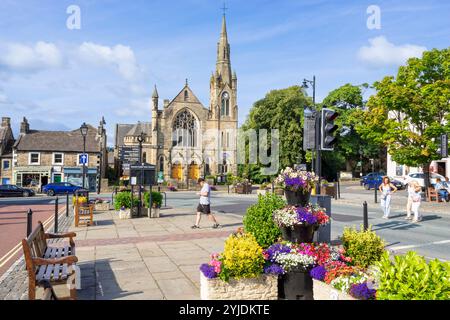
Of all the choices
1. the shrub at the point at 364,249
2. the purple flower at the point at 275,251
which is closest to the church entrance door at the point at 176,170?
the shrub at the point at 364,249

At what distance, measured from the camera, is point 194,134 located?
66.5m

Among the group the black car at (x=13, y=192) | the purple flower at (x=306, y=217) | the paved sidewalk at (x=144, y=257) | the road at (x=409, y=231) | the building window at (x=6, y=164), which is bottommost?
the black car at (x=13, y=192)

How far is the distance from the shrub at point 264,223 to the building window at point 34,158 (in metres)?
47.3

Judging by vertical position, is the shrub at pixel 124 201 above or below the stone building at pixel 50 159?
below

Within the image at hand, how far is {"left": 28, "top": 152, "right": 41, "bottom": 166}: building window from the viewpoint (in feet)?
160

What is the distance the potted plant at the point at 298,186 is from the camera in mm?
6973

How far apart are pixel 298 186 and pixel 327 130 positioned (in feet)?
6.78

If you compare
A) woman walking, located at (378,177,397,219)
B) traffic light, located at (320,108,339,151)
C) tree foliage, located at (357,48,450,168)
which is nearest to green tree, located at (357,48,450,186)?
tree foliage, located at (357,48,450,168)

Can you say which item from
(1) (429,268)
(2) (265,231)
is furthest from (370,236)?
(1) (429,268)

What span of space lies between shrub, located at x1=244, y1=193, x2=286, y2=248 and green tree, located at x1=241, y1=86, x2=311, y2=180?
41673mm

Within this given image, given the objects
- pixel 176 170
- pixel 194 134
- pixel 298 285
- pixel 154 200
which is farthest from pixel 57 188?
pixel 298 285

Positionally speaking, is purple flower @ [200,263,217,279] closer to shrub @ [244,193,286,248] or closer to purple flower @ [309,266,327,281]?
purple flower @ [309,266,327,281]

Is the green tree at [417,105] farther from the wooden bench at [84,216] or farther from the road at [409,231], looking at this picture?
the wooden bench at [84,216]
